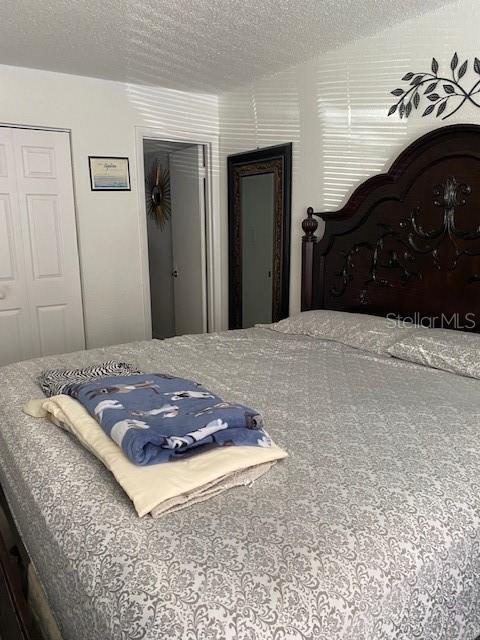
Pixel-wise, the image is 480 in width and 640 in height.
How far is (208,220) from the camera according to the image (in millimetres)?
4191

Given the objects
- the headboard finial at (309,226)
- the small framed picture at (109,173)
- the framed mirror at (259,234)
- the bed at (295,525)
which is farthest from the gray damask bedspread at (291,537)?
the small framed picture at (109,173)

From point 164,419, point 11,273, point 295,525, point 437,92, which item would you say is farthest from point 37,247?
point 295,525

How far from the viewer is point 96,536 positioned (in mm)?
1023

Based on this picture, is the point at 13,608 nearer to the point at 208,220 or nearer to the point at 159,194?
the point at 208,220

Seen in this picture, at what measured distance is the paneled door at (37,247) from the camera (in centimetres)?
327

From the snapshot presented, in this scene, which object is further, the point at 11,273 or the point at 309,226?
the point at 11,273

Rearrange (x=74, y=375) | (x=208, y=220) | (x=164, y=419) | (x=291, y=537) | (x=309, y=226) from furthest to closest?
(x=208, y=220) < (x=309, y=226) < (x=74, y=375) < (x=164, y=419) < (x=291, y=537)

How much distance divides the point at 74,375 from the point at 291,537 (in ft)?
4.07

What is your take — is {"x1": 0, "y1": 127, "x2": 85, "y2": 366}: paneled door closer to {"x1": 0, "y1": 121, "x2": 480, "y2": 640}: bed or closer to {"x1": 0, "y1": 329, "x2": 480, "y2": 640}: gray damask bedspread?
{"x1": 0, "y1": 121, "x2": 480, "y2": 640}: bed

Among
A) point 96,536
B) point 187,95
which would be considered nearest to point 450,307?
point 96,536

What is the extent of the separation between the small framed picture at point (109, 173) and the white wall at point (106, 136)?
0.04 meters

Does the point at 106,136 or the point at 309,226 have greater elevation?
the point at 106,136

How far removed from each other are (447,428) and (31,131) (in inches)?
125

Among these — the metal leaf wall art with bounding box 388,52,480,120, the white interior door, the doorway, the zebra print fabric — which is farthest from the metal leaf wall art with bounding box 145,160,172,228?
the zebra print fabric
